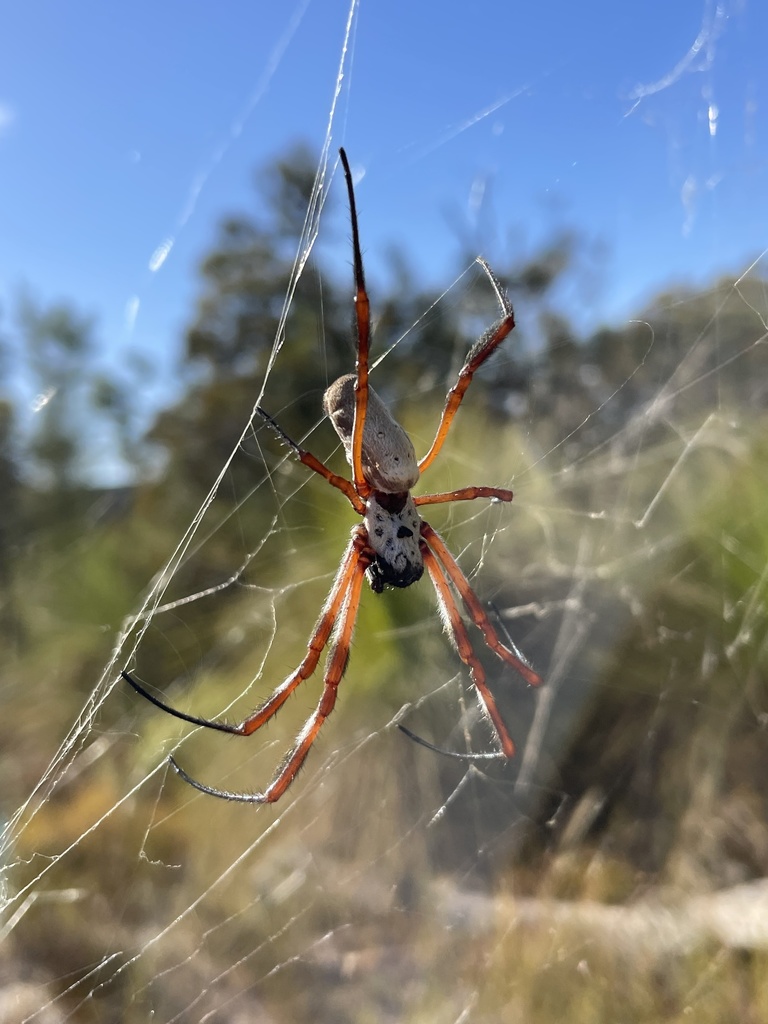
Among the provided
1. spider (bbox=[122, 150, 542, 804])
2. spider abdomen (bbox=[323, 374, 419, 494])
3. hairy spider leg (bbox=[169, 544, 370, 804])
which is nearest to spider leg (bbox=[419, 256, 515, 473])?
spider (bbox=[122, 150, 542, 804])

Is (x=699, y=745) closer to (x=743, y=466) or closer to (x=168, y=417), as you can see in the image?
(x=743, y=466)

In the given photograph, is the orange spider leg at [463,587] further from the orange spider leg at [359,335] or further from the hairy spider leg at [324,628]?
the orange spider leg at [359,335]

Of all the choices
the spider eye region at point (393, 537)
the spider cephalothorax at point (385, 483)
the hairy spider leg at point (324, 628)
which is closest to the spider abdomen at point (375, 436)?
the spider cephalothorax at point (385, 483)

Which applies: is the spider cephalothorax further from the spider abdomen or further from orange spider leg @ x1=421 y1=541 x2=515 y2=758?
orange spider leg @ x1=421 y1=541 x2=515 y2=758

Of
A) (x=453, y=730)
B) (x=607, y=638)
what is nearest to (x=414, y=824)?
(x=453, y=730)

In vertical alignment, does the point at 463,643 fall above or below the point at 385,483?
below

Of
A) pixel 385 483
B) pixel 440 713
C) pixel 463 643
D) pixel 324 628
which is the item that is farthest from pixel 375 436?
pixel 440 713

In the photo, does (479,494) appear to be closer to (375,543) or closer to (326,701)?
(375,543)
